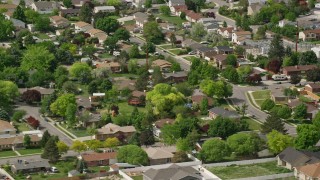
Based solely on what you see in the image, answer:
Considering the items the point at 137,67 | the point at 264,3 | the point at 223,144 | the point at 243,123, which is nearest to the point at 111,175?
the point at 223,144

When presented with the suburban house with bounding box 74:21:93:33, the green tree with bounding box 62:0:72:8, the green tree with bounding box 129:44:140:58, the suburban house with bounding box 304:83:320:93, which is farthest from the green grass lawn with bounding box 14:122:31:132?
the green tree with bounding box 62:0:72:8

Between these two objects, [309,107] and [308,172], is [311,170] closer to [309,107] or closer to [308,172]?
[308,172]

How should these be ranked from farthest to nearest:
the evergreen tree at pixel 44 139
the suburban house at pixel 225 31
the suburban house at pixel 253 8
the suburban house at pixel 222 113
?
the suburban house at pixel 253 8 < the suburban house at pixel 225 31 < the suburban house at pixel 222 113 < the evergreen tree at pixel 44 139

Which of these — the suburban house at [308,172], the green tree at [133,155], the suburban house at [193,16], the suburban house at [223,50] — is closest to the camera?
the suburban house at [308,172]

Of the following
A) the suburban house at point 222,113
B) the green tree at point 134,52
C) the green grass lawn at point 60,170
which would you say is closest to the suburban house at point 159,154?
the green grass lawn at point 60,170

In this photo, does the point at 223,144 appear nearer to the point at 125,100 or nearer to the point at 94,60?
the point at 125,100

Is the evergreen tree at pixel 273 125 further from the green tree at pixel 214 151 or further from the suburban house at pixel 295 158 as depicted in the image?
the green tree at pixel 214 151

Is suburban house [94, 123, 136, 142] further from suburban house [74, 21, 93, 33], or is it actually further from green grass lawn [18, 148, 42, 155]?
suburban house [74, 21, 93, 33]
